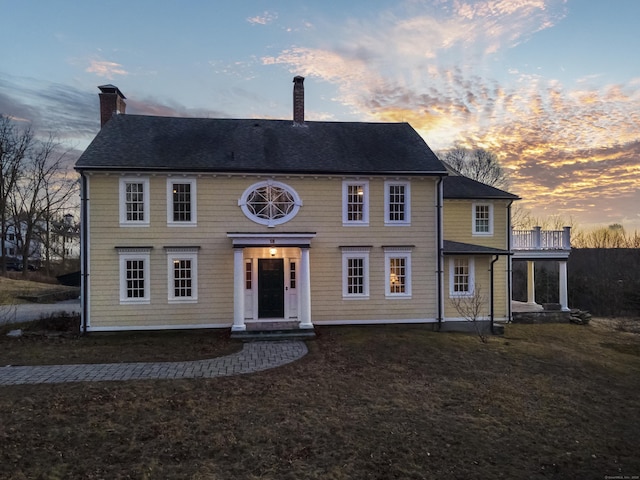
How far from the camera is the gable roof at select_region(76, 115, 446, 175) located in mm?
15250

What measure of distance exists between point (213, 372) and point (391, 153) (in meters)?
11.4

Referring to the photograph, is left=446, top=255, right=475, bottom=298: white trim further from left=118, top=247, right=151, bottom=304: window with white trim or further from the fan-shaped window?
left=118, top=247, right=151, bottom=304: window with white trim

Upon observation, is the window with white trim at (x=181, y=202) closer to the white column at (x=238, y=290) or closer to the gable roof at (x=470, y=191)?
the white column at (x=238, y=290)

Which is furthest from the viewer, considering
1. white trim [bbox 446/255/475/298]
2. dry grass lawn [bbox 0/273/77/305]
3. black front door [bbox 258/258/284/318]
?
dry grass lawn [bbox 0/273/77/305]

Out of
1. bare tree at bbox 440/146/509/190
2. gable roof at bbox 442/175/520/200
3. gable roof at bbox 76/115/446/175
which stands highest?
bare tree at bbox 440/146/509/190

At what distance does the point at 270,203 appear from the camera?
51.3ft

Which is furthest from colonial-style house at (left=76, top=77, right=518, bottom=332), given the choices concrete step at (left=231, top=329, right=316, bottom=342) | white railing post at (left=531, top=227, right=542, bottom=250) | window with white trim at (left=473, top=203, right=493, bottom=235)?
white railing post at (left=531, top=227, right=542, bottom=250)

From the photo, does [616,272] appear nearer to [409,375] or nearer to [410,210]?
[410,210]

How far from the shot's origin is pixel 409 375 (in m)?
10.4

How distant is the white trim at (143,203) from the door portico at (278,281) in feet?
11.2

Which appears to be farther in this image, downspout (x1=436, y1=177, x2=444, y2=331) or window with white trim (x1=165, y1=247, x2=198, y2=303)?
downspout (x1=436, y1=177, x2=444, y2=331)

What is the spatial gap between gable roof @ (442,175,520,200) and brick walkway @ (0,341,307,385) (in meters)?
10.4

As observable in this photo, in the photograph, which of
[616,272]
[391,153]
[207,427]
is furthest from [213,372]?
[616,272]

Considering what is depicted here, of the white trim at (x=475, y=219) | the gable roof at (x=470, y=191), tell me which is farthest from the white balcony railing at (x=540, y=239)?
the gable roof at (x=470, y=191)
